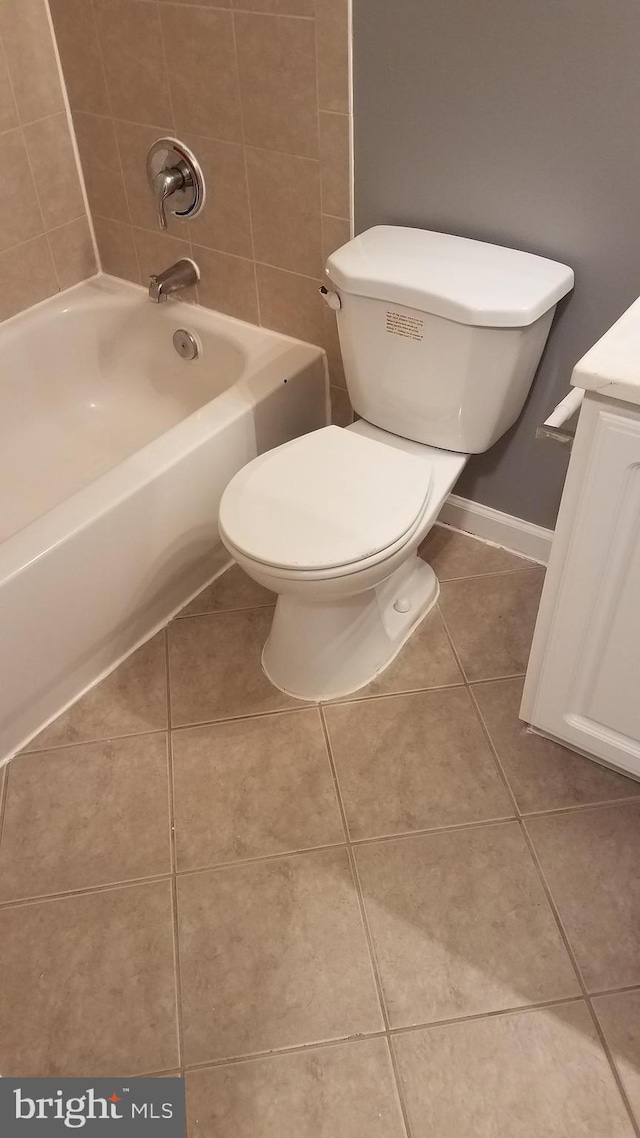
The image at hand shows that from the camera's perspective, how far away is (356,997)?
1252 millimetres

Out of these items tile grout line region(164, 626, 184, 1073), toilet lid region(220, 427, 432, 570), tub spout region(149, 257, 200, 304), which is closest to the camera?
tile grout line region(164, 626, 184, 1073)

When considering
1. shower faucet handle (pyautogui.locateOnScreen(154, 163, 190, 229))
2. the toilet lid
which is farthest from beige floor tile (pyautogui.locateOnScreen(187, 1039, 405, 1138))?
shower faucet handle (pyautogui.locateOnScreen(154, 163, 190, 229))

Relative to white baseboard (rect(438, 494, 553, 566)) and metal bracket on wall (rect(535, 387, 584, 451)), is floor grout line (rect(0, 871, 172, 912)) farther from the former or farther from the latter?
white baseboard (rect(438, 494, 553, 566))

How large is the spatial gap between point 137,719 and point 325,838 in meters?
0.45

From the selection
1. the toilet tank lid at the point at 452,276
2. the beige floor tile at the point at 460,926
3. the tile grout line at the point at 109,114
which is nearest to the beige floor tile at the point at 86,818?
the beige floor tile at the point at 460,926

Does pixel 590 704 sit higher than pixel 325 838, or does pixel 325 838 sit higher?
pixel 590 704

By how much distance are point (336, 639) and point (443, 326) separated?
611 millimetres

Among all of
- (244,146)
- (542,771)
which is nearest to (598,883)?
(542,771)

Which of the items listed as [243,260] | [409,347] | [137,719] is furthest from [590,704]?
[243,260]

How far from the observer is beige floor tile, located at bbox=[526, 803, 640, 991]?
1.28 metres

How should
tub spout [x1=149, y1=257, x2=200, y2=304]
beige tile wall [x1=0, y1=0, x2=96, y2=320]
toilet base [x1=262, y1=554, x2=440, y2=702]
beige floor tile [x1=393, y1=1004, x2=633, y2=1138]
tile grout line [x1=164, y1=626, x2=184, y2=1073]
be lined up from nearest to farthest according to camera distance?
beige floor tile [x1=393, y1=1004, x2=633, y2=1138] → tile grout line [x1=164, y1=626, x2=184, y2=1073] → toilet base [x1=262, y1=554, x2=440, y2=702] → beige tile wall [x1=0, y1=0, x2=96, y2=320] → tub spout [x1=149, y1=257, x2=200, y2=304]

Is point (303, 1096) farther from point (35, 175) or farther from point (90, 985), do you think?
point (35, 175)

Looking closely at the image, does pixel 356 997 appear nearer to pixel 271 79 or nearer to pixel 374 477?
pixel 374 477

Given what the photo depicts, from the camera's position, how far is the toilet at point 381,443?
1.40 metres
